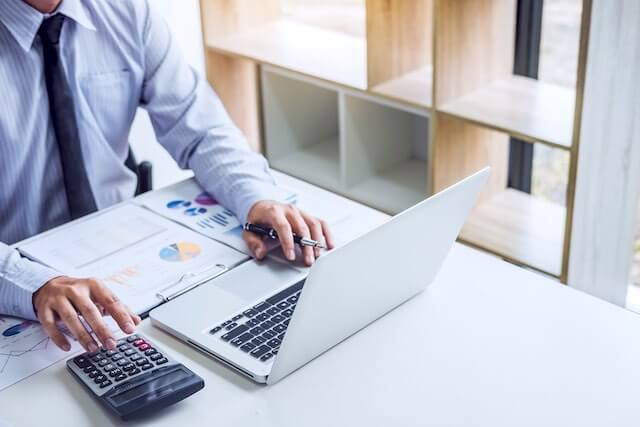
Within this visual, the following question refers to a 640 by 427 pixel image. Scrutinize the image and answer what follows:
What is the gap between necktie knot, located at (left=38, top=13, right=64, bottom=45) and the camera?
1809 mm

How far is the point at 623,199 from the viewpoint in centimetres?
221

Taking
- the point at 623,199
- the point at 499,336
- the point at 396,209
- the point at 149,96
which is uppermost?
the point at 149,96

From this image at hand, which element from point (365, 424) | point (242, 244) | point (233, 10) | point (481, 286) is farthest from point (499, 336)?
point (233, 10)

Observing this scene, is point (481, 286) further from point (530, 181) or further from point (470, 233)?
point (530, 181)

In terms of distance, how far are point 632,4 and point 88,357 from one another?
1.43 meters

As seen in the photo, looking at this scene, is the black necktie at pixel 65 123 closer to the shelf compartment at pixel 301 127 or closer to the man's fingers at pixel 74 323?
the man's fingers at pixel 74 323

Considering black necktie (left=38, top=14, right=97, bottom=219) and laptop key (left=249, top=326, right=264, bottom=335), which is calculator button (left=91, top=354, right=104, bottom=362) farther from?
black necktie (left=38, top=14, right=97, bottom=219)

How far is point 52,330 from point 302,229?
0.47 m

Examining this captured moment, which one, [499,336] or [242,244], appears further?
[242,244]

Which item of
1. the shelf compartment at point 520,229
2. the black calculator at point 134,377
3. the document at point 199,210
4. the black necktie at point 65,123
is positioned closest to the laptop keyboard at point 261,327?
the black calculator at point 134,377

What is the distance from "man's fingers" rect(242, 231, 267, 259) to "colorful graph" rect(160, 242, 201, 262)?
0.09 m

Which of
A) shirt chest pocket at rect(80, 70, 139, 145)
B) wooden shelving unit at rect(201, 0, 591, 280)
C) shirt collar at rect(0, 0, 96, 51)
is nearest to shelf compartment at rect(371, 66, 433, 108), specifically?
wooden shelving unit at rect(201, 0, 591, 280)

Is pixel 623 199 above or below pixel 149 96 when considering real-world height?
below

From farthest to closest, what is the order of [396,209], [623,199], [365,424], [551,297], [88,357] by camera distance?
1. [396,209]
2. [623,199]
3. [551,297]
4. [88,357]
5. [365,424]
